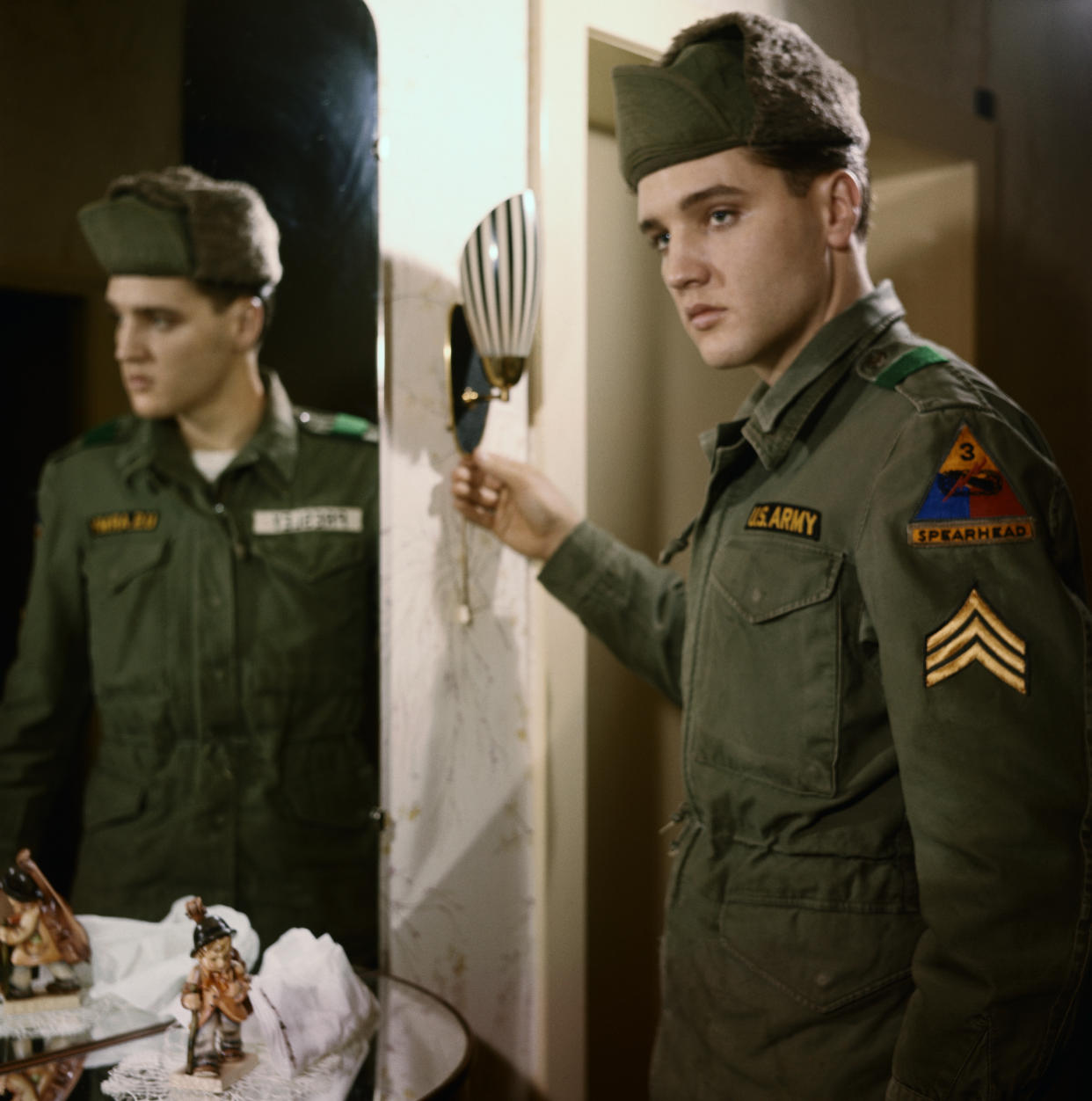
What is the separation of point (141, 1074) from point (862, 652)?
2.35ft

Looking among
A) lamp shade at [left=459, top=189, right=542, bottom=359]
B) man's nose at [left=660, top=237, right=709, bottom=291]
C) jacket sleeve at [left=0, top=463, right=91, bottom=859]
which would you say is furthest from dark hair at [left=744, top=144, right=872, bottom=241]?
jacket sleeve at [left=0, top=463, right=91, bottom=859]

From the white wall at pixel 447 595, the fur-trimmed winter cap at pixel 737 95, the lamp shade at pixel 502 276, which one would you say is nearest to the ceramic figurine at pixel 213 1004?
the white wall at pixel 447 595

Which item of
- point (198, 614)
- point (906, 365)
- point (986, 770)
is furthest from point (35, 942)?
point (906, 365)

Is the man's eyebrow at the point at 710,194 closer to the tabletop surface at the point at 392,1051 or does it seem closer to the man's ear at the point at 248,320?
the man's ear at the point at 248,320

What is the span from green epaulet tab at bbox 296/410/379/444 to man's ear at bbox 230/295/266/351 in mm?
87

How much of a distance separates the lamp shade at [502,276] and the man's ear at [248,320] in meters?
0.22

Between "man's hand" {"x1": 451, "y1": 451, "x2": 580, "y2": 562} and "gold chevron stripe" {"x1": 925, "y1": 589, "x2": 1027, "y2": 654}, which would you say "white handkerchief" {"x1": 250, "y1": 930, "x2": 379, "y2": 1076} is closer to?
"man's hand" {"x1": 451, "y1": 451, "x2": 580, "y2": 562}

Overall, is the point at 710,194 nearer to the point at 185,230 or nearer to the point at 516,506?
the point at 516,506

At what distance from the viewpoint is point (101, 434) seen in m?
1.03

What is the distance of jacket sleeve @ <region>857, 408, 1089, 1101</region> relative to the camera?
848 millimetres

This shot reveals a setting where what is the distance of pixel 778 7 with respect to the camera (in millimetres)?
1534

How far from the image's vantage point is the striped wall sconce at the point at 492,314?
1184 mm

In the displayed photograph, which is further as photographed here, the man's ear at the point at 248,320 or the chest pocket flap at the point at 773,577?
the man's ear at the point at 248,320

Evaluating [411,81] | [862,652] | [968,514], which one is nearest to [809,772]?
[862,652]
